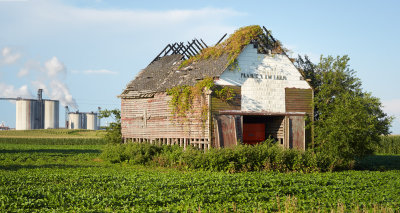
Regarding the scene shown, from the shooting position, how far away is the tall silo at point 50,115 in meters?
117

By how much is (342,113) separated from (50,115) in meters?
Result: 103

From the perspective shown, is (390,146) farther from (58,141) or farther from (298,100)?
(58,141)

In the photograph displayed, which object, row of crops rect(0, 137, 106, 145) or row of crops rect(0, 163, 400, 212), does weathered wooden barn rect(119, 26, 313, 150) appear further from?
row of crops rect(0, 137, 106, 145)

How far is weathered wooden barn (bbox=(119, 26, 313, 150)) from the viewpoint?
25547mm

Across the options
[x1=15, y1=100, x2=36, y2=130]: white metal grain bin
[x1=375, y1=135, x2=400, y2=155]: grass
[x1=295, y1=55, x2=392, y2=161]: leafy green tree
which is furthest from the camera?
[x1=15, y1=100, x2=36, y2=130]: white metal grain bin

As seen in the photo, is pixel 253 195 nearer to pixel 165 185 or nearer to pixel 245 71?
pixel 165 185

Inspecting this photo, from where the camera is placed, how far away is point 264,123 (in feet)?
96.0

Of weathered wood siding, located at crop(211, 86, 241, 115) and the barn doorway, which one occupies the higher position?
weathered wood siding, located at crop(211, 86, 241, 115)

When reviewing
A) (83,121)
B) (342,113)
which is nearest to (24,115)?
(83,121)

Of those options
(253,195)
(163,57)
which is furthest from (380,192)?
(163,57)

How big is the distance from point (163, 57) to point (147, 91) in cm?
536

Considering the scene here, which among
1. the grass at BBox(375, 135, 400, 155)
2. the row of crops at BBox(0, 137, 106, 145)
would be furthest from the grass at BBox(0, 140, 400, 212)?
the row of crops at BBox(0, 137, 106, 145)

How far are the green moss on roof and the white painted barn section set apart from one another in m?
0.37

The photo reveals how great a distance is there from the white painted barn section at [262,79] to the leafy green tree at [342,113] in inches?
52.0
